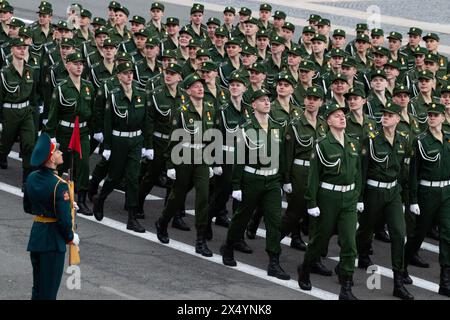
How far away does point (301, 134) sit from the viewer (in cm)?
1792

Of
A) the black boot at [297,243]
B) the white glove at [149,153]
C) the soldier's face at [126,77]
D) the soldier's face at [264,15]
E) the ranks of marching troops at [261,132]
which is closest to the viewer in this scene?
the ranks of marching troops at [261,132]

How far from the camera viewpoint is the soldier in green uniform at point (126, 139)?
18.9 metres

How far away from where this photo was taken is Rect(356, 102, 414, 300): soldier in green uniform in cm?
1710

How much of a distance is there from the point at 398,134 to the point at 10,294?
16.9 ft

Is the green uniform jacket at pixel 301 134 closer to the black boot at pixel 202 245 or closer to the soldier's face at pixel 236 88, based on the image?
the soldier's face at pixel 236 88

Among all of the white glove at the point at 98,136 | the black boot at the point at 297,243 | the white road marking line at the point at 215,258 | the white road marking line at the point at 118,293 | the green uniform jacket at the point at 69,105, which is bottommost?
the white road marking line at the point at 118,293

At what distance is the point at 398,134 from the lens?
17.5 m

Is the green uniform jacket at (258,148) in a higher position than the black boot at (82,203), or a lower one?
higher

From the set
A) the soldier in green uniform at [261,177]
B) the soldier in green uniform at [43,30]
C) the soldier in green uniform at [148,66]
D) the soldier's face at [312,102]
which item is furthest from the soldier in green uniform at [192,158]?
the soldier in green uniform at [43,30]

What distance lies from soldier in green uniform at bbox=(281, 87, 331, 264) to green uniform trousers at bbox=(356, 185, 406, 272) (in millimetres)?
865

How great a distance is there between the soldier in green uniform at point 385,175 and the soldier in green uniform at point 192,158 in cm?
200

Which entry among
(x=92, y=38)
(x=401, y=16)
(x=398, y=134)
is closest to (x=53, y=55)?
(x=92, y=38)

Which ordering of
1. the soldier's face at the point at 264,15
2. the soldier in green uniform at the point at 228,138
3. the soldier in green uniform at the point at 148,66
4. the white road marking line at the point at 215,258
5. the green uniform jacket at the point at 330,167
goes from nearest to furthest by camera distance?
the green uniform jacket at the point at 330,167, the white road marking line at the point at 215,258, the soldier in green uniform at the point at 228,138, the soldier in green uniform at the point at 148,66, the soldier's face at the point at 264,15

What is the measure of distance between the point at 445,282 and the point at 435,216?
33.2 inches
